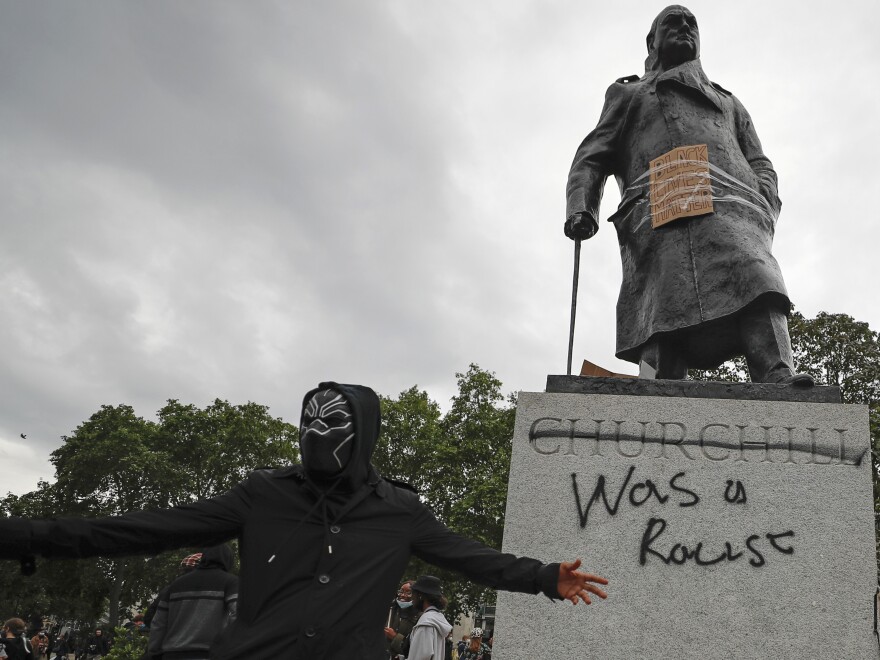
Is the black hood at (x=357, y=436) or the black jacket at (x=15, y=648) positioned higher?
the black hood at (x=357, y=436)

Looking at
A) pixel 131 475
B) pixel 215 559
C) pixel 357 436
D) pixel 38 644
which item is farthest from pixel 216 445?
pixel 357 436

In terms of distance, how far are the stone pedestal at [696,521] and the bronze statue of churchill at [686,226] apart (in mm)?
454

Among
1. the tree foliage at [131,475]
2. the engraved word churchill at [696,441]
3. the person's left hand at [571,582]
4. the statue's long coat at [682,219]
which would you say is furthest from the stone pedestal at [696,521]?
the tree foliage at [131,475]

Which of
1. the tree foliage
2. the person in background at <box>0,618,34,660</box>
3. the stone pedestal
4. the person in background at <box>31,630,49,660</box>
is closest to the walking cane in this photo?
the stone pedestal

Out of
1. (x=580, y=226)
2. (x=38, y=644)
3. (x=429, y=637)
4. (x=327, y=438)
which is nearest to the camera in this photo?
(x=327, y=438)

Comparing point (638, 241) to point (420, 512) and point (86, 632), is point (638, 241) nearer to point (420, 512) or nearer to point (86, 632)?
point (420, 512)

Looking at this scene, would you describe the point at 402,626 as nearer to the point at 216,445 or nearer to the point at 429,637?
the point at 429,637

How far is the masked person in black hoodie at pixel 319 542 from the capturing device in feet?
6.66

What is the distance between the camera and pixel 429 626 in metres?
5.97

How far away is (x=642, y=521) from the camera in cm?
432

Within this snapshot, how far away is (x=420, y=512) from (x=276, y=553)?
1.54 ft

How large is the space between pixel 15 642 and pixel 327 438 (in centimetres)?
970

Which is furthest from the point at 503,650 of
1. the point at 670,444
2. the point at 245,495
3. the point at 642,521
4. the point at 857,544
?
the point at 245,495

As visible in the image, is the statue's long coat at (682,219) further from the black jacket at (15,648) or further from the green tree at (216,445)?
the green tree at (216,445)
